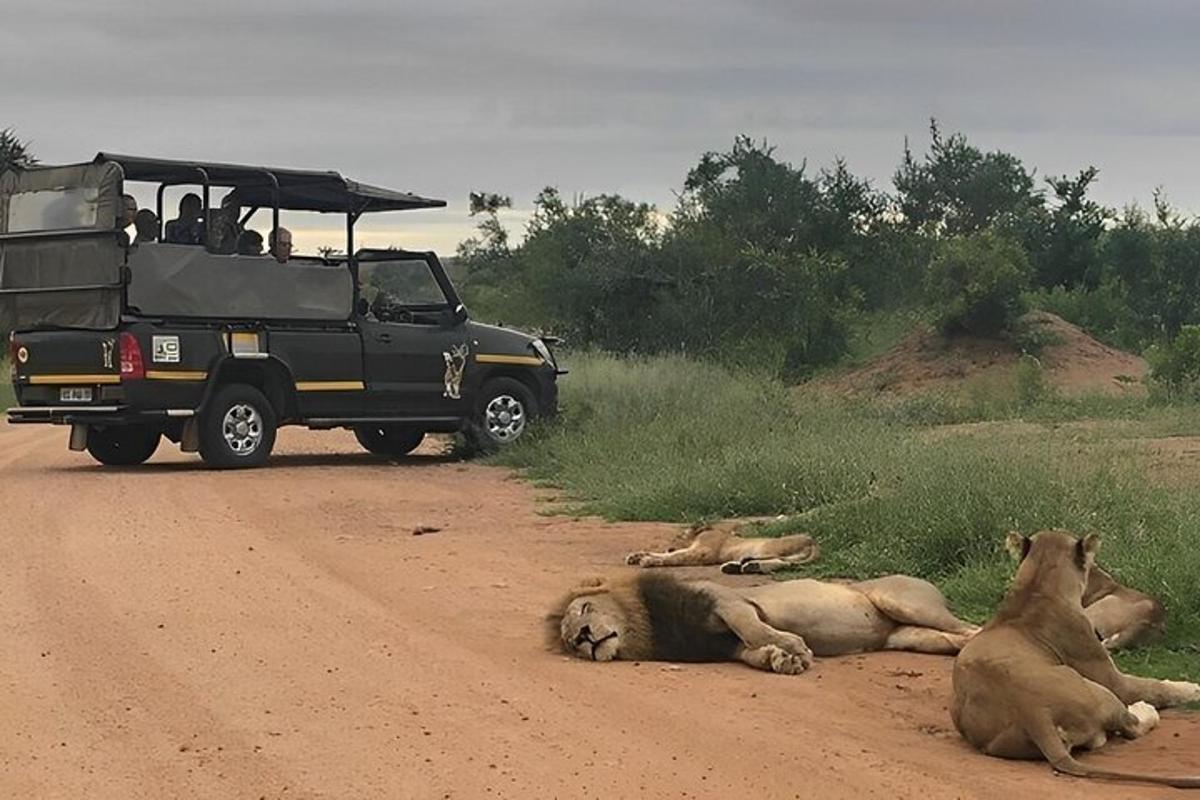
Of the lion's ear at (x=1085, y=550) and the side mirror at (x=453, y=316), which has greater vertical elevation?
the side mirror at (x=453, y=316)

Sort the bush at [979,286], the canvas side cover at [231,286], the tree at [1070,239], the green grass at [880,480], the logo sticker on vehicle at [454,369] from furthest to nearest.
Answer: the tree at [1070,239] → the bush at [979,286] → the logo sticker on vehicle at [454,369] → the canvas side cover at [231,286] → the green grass at [880,480]

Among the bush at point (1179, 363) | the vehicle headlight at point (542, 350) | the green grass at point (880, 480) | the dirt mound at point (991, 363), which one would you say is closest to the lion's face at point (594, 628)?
the green grass at point (880, 480)

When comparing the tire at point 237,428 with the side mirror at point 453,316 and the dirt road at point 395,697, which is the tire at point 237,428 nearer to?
the side mirror at point 453,316

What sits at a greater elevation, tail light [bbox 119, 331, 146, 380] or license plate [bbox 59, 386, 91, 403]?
tail light [bbox 119, 331, 146, 380]

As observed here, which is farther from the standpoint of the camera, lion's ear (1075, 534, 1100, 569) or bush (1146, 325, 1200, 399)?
bush (1146, 325, 1200, 399)

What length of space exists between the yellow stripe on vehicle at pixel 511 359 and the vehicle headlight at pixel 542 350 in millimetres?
78

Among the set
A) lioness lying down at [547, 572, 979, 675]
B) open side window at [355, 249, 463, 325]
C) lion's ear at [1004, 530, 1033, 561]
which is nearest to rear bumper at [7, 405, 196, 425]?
open side window at [355, 249, 463, 325]

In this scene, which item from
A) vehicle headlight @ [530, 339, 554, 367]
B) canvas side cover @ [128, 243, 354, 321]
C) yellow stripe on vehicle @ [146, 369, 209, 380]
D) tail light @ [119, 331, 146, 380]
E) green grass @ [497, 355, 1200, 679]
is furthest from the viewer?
vehicle headlight @ [530, 339, 554, 367]

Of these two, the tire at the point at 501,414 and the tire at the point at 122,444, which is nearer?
the tire at the point at 122,444

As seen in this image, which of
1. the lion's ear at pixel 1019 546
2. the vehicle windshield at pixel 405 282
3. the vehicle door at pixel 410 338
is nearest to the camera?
the lion's ear at pixel 1019 546

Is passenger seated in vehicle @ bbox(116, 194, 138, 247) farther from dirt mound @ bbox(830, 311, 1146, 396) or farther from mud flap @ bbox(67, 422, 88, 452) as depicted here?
dirt mound @ bbox(830, 311, 1146, 396)

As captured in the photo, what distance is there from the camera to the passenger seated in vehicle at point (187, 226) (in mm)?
18250

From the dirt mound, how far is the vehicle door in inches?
476

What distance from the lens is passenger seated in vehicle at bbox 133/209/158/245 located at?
697 inches
